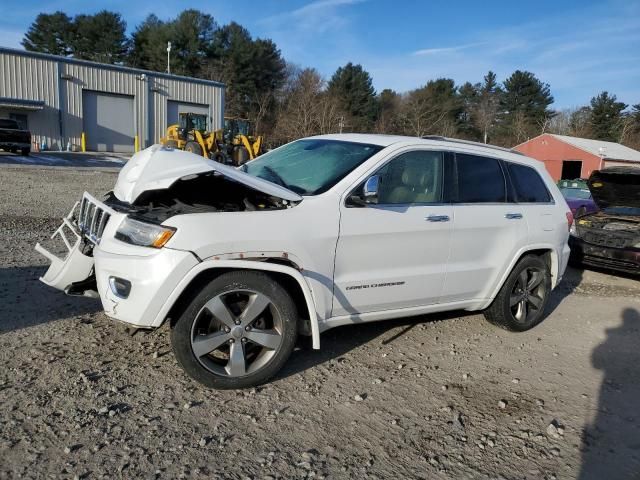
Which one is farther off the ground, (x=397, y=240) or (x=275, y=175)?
(x=275, y=175)

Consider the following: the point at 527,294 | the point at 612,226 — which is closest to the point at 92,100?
the point at 612,226

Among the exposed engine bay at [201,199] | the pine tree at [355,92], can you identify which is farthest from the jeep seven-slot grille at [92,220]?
the pine tree at [355,92]

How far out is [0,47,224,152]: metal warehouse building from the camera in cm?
3328

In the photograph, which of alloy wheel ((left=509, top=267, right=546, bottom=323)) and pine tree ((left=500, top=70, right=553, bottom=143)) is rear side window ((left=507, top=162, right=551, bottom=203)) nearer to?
alloy wheel ((left=509, top=267, right=546, bottom=323))

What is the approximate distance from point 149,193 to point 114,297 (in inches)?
30.5

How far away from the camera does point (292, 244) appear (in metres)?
3.57

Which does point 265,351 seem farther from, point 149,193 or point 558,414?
point 558,414

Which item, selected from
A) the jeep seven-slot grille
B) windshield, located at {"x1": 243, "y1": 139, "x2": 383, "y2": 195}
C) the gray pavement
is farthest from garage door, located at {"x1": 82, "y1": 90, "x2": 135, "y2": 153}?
the jeep seven-slot grille

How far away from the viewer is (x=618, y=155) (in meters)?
38.8

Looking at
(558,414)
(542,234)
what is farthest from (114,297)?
(542,234)

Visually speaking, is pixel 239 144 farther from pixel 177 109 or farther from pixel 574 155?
pixel 574 155

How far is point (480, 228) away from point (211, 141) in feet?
73.3

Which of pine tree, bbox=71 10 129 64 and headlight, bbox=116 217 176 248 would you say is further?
pine tree, bbox=71 10 129 64

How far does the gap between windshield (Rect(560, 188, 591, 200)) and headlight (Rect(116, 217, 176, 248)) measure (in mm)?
13823
